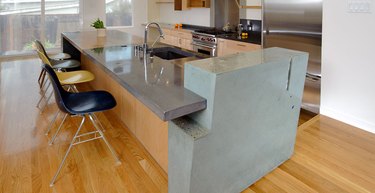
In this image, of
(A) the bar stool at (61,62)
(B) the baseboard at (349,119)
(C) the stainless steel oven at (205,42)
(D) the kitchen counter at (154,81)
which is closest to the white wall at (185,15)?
(C) the stainless steel oven at (205,42)

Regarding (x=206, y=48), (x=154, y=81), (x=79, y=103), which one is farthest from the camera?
(x=206, y=48)

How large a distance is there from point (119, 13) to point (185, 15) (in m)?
2.05

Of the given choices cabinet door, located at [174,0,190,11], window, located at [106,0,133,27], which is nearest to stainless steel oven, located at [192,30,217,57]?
cabinet door, located at [174,0,190,11]

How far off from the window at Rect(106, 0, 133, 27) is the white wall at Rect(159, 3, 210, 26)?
92 cm

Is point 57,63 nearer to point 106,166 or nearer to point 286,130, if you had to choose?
point 106,166

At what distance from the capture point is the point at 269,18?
12.0 ft

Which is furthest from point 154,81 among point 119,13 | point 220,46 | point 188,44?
point 119,13

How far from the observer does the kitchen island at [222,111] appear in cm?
148

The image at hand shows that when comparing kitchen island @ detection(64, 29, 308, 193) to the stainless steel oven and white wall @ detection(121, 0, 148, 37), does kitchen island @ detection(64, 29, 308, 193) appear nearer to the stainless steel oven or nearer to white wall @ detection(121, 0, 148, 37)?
the stainless steel oven

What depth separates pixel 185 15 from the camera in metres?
6.79

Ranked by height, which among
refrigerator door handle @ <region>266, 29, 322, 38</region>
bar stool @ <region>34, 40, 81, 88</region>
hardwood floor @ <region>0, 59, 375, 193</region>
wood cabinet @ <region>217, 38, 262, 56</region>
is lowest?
hardwood floor @ <region>0, 59, 375, 193</region>

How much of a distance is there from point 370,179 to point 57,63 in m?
3.84

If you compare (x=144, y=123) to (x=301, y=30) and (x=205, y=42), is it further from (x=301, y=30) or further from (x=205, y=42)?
(x=205, y=42)

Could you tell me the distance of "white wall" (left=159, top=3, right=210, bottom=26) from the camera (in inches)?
239
